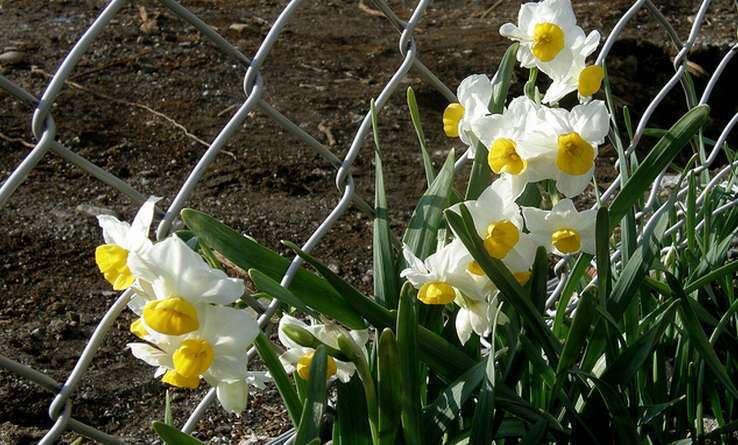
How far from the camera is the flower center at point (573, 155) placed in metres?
1.00

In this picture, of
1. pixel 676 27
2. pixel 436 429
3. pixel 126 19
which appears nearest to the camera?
pixel 436 429

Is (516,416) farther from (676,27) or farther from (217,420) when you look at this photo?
(676,27)

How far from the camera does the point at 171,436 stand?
974 mm

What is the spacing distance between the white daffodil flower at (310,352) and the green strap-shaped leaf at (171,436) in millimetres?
134

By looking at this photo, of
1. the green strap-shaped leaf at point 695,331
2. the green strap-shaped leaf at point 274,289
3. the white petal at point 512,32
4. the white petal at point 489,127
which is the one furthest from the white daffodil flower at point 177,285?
the green strap-shaped leaf at point 695,331

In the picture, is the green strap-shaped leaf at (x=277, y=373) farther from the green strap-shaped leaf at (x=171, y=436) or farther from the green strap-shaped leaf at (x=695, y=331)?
the green strap-shaped leaf at (x=695, y=331)

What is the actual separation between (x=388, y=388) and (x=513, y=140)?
294mm

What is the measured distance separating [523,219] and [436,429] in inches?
10.2

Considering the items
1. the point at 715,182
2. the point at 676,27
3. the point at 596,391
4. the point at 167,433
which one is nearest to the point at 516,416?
the point at 596,391

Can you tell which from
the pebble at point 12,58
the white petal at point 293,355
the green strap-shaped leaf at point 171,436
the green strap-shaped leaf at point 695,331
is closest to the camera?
the green strap-shaped leaf at point 171,436

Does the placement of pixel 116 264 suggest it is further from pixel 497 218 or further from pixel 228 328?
pixel 497 218

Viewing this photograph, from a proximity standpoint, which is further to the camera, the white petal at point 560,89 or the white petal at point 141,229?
the white petal at point 560,89

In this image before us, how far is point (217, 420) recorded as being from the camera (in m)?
1.76

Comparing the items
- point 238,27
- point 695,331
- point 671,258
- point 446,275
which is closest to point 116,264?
point 446,275
